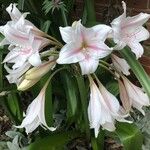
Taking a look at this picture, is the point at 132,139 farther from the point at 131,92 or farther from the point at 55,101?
the point at 55,101

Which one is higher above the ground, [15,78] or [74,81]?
[15,78]

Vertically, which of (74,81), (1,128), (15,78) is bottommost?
(1,128)

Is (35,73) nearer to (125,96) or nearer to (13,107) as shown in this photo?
(125,96)

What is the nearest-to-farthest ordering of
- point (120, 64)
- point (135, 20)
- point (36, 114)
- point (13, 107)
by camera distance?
point (135, 20) < point (36, 114) < point (120, 64) < point (13, 107)

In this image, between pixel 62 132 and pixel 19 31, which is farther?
pixel 62 132

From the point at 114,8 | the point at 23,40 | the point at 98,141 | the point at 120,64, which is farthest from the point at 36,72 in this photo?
the point at 114,8

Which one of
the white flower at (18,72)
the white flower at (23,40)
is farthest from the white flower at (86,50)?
the white flower at (18,72)

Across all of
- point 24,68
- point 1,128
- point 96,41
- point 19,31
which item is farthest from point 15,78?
point 1,128

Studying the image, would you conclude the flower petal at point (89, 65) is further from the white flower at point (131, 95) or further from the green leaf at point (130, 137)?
the green leaf at point (130, 137)
